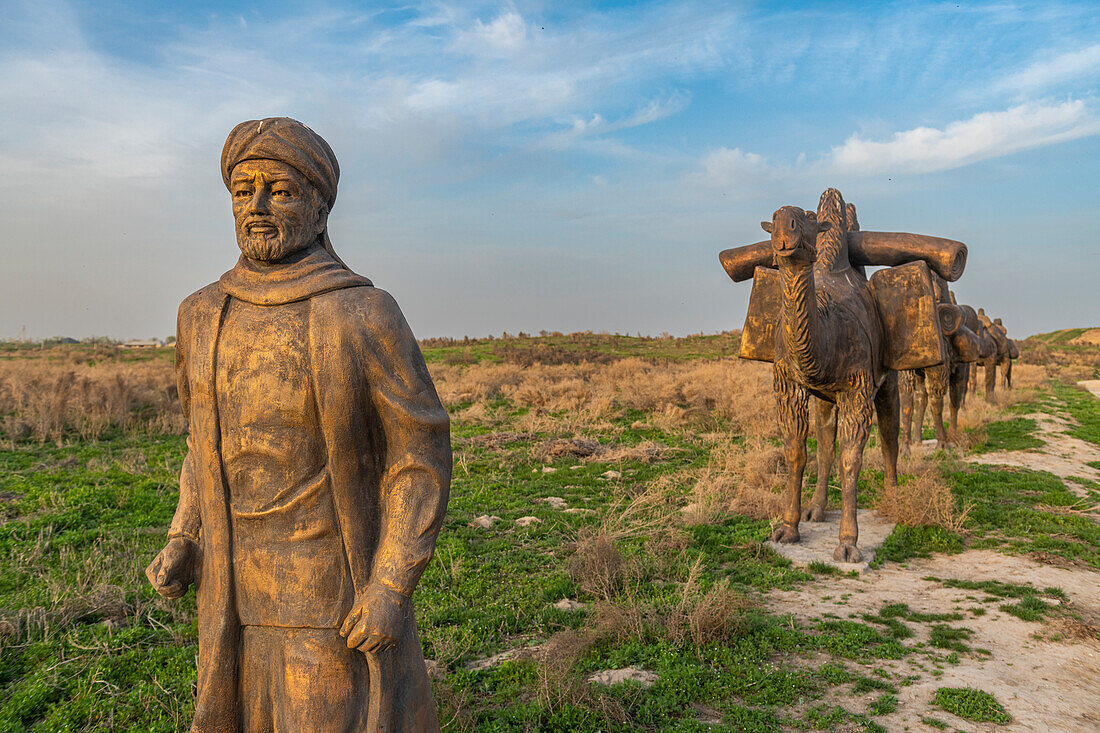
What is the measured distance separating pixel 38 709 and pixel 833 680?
4626 millimetres

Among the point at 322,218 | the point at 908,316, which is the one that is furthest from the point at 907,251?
the point at 322,218

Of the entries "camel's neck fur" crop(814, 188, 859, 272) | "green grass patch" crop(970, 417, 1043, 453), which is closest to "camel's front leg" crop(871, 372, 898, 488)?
"camel's neck fur" crop(814, 188, 859, 272)

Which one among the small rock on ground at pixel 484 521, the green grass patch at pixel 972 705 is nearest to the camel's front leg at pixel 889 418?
the green grass patch at pixel 972 705

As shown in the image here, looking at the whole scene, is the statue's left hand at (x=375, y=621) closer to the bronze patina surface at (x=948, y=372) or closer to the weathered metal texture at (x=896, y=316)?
the weathered metal texture at (x=896, y=316)

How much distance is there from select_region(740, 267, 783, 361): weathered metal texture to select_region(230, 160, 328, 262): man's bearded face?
215 inches

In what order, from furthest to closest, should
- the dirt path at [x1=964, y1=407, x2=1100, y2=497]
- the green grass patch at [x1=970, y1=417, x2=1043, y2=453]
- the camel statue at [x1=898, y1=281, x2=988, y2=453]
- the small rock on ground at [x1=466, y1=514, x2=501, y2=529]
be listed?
the green grass patch at [x1=970, y1=417, x2=1043, y2=453] < the camel statue at [x1=898, y1=281, x2=988, y2=453] < the dirt path at [x1=964, y1=407, x2=1100, y2=497] < the small rock on ground at [x1=466, y1=514, x2=501, y2=529]

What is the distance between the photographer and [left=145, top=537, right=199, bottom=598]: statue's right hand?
1972 millimetres

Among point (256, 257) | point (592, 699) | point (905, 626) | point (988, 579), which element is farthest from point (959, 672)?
point (256, 257)

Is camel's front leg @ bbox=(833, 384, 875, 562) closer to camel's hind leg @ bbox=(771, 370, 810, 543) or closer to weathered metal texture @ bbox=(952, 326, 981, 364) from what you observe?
camel's hind leg @ bbox=(771, 370, 810, 543)

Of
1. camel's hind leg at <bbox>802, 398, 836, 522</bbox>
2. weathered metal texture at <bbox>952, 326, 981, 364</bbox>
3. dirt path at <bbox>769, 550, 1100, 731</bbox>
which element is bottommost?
dirt path at <bbox>769, 550, 1100, 731</bbox>

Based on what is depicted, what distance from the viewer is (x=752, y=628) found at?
15.0 ft

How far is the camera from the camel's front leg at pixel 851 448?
5914 mm

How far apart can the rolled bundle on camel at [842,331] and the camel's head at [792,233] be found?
0.27m

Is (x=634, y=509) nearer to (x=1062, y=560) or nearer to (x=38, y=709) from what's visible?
(x=1062, y=560)
